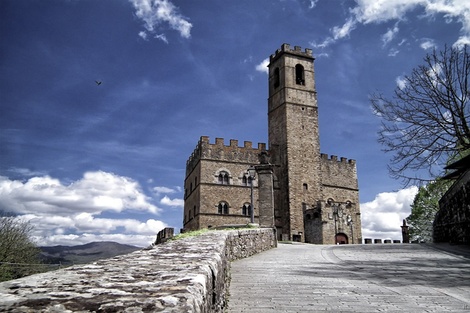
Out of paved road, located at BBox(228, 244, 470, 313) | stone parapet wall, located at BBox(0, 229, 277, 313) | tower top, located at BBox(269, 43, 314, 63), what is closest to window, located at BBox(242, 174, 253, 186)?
tower top, located at BBox(269, 43, 314, 63)

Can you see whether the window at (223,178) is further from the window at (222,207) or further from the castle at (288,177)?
the window at (222,207)

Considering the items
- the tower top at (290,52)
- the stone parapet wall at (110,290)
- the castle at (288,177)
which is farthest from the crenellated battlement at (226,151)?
the stone parapet wall at (110,290)

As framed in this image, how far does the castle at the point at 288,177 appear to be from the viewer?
33.2 meters

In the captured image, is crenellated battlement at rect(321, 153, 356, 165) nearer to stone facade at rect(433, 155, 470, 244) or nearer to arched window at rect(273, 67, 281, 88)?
arched window at rect(273, 67, 281, 88)

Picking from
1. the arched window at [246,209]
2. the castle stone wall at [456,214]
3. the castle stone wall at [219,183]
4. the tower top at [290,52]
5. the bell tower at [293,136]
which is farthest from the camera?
the tower top at [290,52]

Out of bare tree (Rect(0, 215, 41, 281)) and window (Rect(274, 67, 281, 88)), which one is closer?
bare tree (Rect(0, 215, 41, 281))

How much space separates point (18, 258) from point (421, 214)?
3477cm

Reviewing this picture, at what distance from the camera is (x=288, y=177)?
34.8 m

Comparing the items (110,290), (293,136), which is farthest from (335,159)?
(110,290)

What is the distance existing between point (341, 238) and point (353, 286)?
26.9m

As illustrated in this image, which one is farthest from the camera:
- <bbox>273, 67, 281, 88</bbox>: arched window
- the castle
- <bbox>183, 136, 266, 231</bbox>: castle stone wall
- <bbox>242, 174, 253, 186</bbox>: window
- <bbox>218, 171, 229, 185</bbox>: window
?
<bbox>273, 67, 281, 88</bbox>: arched window

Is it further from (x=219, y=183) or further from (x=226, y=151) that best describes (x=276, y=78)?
(x=219, y=183)

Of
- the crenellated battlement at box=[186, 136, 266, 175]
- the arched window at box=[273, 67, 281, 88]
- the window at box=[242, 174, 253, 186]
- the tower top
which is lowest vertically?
the window at box=[242, 174, 253, 186]

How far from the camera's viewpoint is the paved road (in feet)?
18.3
